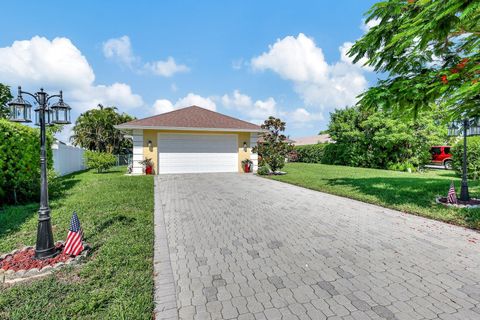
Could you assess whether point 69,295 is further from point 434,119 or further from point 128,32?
point 434,119

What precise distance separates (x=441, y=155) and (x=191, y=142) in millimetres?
20298

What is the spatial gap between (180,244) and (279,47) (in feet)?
46.5

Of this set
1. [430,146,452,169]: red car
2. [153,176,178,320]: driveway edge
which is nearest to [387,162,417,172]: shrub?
[430,146,452,169]: red car

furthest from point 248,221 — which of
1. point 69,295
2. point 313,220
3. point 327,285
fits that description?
point 69,295

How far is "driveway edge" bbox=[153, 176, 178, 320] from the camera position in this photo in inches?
97.3

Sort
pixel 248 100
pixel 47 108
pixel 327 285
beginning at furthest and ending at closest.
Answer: pixel 248 100
pixel 47 108
pixel 327 285

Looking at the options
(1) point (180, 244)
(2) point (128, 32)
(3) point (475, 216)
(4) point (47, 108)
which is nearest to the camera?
(4) point (47, 108)

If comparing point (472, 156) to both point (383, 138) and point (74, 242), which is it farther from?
point (74, 242)

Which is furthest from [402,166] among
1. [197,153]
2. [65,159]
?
[65,159]

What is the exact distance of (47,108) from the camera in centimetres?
395

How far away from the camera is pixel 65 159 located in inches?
607

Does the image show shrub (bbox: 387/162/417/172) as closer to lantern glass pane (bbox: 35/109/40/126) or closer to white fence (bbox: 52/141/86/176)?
lantern glass pane (bbox: 35/109/40/126)

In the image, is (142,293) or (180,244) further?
(180,244)

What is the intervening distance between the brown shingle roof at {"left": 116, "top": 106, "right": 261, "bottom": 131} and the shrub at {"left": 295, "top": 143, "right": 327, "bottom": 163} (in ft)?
43.5
